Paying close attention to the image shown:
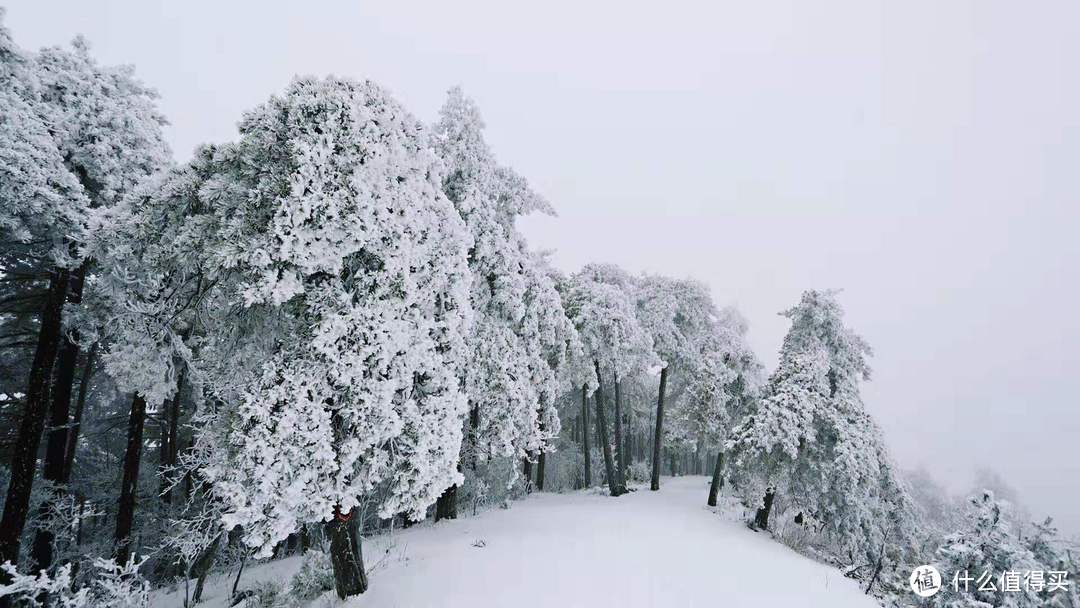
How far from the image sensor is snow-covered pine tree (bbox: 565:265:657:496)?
21.4 metres

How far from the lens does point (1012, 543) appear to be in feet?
29.8

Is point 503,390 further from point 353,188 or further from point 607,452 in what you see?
point 607,452

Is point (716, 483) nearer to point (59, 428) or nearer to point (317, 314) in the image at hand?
point (317, 314)

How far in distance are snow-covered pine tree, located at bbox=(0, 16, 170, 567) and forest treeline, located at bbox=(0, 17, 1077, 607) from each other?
0.17 feet

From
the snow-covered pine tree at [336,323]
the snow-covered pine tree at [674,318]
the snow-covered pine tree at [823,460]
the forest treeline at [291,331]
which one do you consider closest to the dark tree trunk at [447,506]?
the forest treeline at [291,331]

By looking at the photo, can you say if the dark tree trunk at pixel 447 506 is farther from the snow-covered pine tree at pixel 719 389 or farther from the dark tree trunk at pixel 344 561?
the snow-covered pine tree at pixel 719 389

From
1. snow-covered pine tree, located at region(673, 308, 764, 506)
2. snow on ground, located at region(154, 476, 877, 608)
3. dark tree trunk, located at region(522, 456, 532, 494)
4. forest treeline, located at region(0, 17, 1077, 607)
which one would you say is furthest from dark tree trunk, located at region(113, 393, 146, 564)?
snow-covered pine tree, located at region(673, 308, 764, 506)

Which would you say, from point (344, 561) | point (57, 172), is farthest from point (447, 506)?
point (57, 172)

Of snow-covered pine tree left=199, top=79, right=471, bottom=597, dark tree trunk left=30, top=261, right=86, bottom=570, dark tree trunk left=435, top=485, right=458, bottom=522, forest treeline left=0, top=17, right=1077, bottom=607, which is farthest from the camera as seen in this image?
dark tree trunk left=435, top=485, right=458, bottom=522

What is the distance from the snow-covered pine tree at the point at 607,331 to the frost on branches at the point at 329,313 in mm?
13173

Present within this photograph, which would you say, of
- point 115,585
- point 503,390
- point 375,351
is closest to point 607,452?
point 503,390

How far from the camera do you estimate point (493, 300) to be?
14.6 meters

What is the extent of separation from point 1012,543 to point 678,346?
1636 centimetres

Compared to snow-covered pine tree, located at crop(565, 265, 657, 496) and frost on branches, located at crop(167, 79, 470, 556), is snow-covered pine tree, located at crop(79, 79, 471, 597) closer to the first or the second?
frost on branches, located at crop(167, 79, 470, 556)
